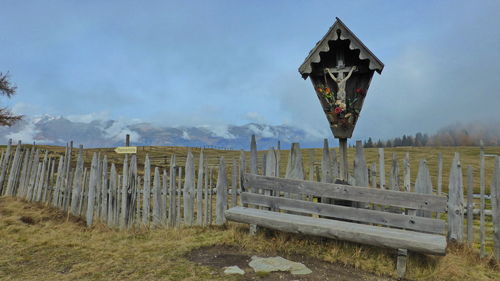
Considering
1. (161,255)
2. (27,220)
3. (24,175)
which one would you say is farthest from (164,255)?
(24,175)

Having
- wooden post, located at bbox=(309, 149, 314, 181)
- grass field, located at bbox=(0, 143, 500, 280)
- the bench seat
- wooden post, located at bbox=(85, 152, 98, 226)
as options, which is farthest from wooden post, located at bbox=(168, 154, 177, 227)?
wooden post, located at bbox=(309, 149, 314, 181)

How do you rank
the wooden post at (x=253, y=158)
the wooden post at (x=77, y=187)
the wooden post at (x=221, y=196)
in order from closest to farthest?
the wooden post at (x=253, y=158) < the wooden post at (x=221, y=196) < the wooden post at (x=77, y=187)

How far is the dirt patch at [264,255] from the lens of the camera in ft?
14.0

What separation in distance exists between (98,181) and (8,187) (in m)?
6.47

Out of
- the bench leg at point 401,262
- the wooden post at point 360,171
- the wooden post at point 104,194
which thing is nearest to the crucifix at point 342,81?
the wooden post at point 360,171

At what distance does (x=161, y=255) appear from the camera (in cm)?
541

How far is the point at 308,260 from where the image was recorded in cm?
492

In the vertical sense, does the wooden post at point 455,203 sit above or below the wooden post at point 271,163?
below

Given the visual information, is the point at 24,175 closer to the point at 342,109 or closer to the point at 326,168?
the point at 326,168

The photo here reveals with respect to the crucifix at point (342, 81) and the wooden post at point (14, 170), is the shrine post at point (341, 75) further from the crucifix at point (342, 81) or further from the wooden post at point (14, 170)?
the wooden post at point (14, 170)

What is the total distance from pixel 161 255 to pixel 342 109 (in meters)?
4.14

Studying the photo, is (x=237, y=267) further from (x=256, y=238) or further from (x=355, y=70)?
(x=355, y=70)

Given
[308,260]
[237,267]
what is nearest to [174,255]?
A: [237,267]

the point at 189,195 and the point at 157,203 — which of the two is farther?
the point at 157,203
